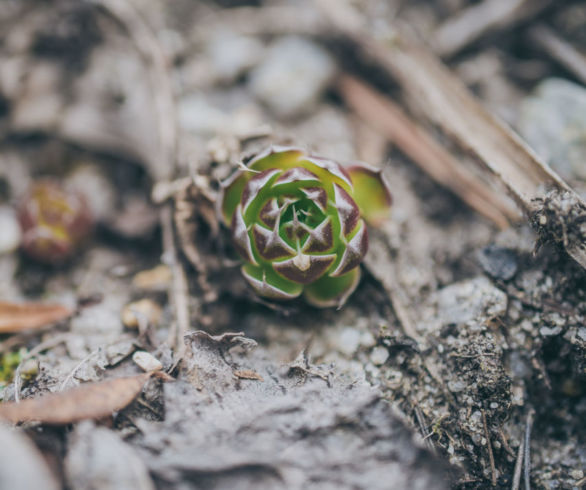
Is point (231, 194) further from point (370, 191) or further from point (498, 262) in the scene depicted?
point (498, 262)

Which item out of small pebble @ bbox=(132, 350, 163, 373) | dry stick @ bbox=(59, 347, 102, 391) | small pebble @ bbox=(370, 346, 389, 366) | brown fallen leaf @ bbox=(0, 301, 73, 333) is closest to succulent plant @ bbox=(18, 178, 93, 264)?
brown fallen leaf @ bbox=(0, 301, 73, 333)

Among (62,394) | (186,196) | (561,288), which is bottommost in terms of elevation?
(62,394)

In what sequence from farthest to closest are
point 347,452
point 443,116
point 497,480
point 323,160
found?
point 443,116 < point 323,160 < point 497,480 < point 347,452

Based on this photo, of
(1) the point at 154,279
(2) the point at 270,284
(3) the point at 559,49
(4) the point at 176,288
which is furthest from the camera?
(3) the point at 559,49

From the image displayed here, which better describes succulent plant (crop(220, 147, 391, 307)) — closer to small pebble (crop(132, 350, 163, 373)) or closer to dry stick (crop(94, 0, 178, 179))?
small pebble (crop(132, 350, 163, 373))

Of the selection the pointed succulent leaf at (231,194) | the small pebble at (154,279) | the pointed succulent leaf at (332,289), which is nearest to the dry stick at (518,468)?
the pointed succulent leaf at (332,289)

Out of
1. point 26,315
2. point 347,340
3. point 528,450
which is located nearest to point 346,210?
point 347,340

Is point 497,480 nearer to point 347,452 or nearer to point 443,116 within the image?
point 347,452

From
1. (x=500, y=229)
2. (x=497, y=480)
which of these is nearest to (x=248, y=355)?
(x=497, y=480)
